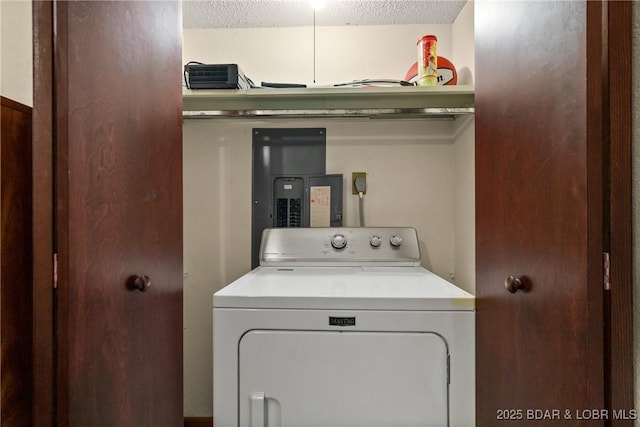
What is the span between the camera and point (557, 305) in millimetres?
734

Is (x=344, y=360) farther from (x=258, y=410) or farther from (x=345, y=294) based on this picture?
(x=258, y=410)

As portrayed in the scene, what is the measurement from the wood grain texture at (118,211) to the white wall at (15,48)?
147 millimetres

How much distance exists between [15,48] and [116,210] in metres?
0.39

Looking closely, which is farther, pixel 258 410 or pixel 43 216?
pixel 258 410

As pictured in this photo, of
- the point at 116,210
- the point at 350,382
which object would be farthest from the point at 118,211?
the point at 350,382

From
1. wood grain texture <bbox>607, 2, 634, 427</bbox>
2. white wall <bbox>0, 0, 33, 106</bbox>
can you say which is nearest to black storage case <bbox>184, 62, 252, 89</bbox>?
white wall <bbox>0, 0, 33, 106</bbox>

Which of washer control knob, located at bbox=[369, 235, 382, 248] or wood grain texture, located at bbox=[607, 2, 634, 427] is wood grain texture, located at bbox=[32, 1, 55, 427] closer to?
wood grain texture, located at bbox=[607, 2, 634, 427]

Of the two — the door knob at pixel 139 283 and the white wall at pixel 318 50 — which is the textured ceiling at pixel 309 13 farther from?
the door knob at pixel 139 283

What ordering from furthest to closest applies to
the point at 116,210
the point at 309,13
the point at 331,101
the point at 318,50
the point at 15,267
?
the point at 318,50 < the point at 309,13 < the point at 331,101 < the point at 116,210 < the point at 15,267

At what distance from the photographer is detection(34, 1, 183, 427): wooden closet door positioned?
668mm

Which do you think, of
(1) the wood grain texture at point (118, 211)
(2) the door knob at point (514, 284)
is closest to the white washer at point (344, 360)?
(1) the wood grain texture at point (118, 211)

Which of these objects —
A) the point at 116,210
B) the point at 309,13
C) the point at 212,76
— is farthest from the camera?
the point at 309,13

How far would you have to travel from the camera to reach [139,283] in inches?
35.5

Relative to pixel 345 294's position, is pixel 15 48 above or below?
above
